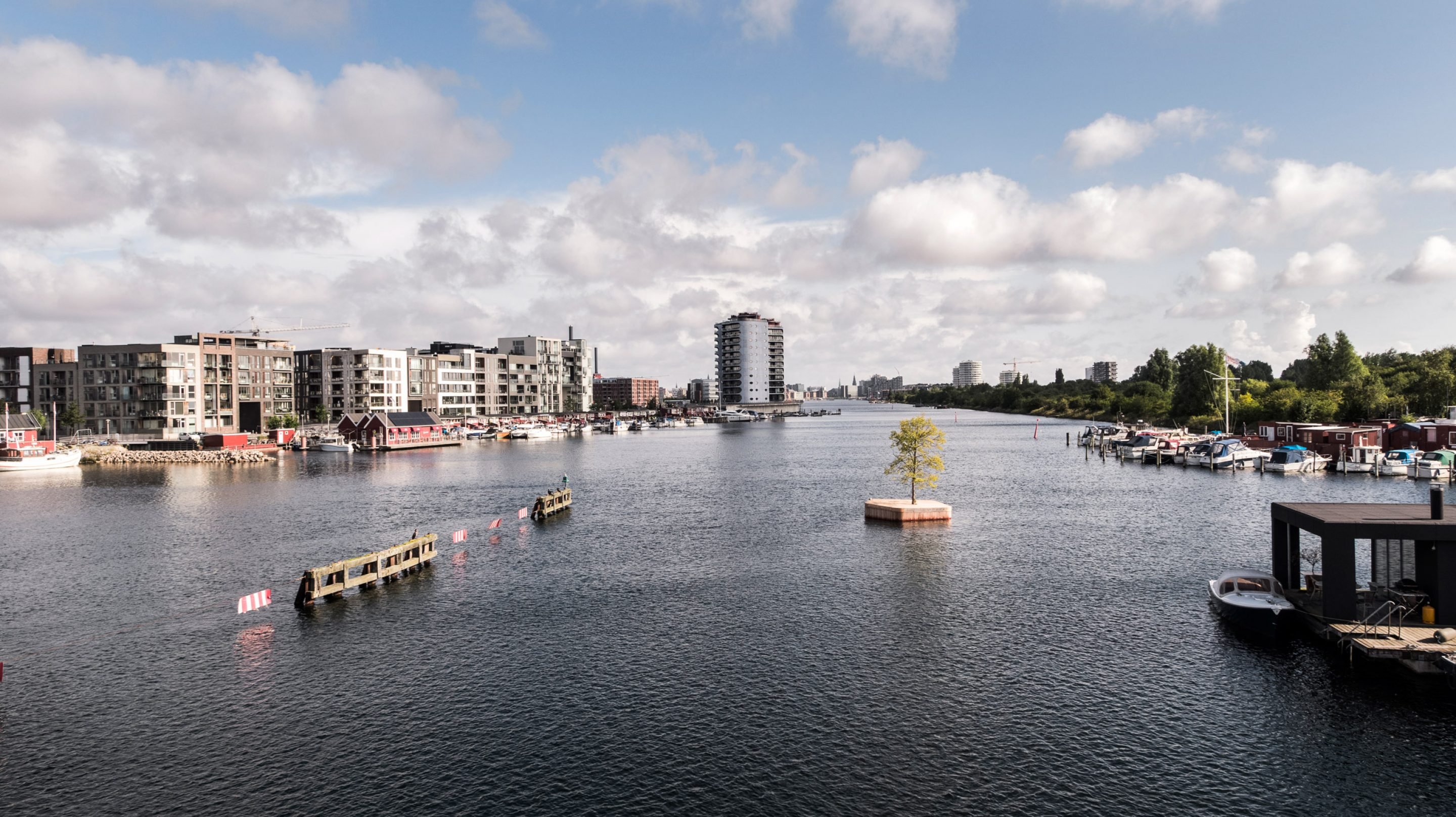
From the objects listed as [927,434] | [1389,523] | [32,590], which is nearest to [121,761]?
[32,590]

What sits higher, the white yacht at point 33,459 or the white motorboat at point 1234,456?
the white yacht at point 33,459

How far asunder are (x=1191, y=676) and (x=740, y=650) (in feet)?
62.3

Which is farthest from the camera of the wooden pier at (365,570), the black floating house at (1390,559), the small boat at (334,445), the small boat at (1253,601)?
the small boat at (334,445)

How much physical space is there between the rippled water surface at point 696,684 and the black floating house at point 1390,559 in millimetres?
3288

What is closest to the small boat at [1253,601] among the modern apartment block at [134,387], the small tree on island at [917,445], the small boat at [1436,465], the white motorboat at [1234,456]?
the small tree on island at [917,445]

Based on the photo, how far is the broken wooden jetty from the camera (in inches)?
3125

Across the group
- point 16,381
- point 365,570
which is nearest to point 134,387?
point 16,381

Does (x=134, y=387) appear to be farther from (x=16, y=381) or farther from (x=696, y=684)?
(x=696, y=684)

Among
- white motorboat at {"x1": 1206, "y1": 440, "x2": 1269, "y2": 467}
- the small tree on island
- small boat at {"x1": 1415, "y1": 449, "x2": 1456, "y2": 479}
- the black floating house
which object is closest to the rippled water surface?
the black floating house

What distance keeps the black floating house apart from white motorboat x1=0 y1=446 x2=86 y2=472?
16396cm

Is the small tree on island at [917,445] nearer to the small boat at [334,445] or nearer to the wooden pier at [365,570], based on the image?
the wooden pier at [365,570]

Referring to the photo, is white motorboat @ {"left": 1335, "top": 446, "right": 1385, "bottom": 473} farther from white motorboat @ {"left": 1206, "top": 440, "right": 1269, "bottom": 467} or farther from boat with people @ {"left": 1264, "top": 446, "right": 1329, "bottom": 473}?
white motorboat @ {"left": 1206, "top": 440, "right": 1269, "bottom": 467}

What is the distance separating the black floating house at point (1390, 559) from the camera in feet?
120

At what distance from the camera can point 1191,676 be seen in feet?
114
